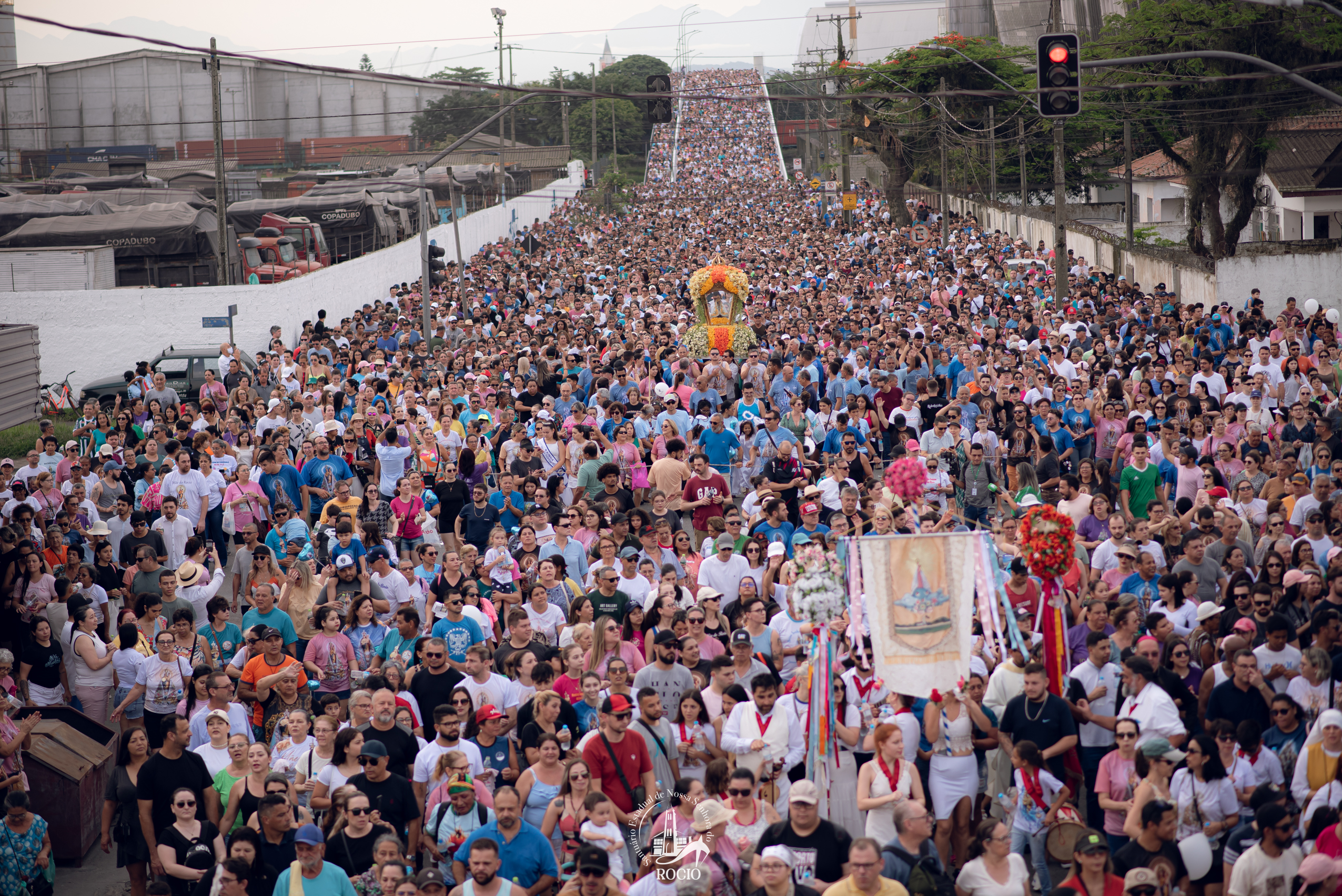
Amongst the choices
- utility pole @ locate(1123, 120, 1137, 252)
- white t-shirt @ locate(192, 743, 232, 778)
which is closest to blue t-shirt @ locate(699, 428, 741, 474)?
A: white t-shirt @ locate(192, 743, 232, 778)

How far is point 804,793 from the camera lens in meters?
7.11

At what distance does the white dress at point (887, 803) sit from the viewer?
24.7 ft

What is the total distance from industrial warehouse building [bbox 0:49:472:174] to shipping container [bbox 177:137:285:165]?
0.28m

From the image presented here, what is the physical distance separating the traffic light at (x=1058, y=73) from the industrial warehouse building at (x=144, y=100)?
64.5 m

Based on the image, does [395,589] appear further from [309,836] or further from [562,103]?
[562,103]

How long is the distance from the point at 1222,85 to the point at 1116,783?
Result: 32944 mm

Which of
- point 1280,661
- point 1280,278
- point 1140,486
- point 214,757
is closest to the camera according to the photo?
point 214,757

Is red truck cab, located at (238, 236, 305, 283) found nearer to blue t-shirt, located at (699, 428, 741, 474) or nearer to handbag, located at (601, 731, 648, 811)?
blue t-shirt, located at (699, 428, 741, 474)

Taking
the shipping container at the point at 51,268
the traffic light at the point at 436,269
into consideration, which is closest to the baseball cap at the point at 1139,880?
the shipping container at the point at 51,268

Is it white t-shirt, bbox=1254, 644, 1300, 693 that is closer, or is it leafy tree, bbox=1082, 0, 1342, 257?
white t-shirt, bbox=1254, 644, 1300, 693

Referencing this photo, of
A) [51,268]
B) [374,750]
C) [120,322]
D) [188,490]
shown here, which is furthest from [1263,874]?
[51,268]

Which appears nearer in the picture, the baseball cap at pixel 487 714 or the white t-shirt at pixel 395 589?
the baseball cap at pixel 487 714

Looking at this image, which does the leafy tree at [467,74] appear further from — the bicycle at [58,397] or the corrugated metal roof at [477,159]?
the bicycle at [58,397]

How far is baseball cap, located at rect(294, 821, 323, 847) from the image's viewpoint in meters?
7.22
